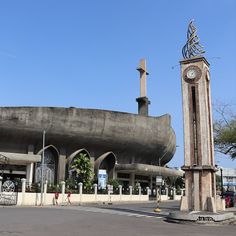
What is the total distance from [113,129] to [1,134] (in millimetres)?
15961

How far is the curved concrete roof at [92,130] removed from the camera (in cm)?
5266

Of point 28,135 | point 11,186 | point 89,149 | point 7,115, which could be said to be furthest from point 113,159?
point 11,186

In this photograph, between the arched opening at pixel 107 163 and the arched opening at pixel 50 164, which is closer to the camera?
the arched opening at pixel 50 164

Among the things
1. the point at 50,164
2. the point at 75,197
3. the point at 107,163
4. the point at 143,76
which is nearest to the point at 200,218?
the point at 75,197

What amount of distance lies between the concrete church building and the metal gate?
876cm

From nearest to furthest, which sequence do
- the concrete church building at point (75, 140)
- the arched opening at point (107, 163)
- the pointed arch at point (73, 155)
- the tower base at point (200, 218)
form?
1. the tower base at point (200, 218)
2. the concrete church building at point (75, 140)
3. the pointed arch at point (73, 155)
4. the arched opening at point (107, 163)

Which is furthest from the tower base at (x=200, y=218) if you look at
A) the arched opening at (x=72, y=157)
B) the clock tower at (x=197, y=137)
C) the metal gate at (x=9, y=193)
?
the arched opening at (x=72, y=157)

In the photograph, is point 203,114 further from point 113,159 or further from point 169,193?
point 169,193

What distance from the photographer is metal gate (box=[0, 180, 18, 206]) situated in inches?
1420

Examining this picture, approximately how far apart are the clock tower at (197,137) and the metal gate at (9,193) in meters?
18.8

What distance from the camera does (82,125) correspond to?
55781 mm

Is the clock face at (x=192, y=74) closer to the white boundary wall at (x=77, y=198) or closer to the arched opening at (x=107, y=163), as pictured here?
the white boundary wall at (x=77, y=198)

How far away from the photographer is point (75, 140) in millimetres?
56438

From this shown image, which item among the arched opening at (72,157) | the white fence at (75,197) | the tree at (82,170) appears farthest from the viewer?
the arched opening at (72,157)
